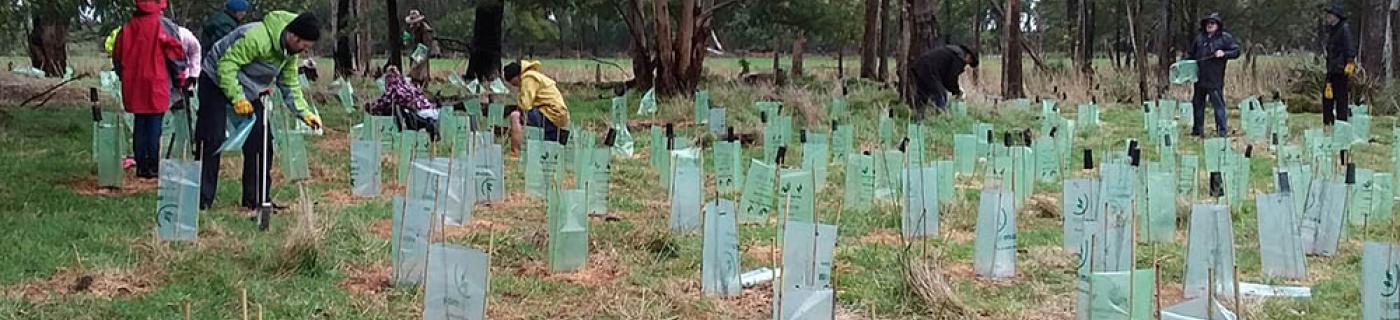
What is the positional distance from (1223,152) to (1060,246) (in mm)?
1207

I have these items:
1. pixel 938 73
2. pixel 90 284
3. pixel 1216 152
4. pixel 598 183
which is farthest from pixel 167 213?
pixel 938 73

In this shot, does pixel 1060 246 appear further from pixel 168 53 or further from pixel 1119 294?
pixel 168 53

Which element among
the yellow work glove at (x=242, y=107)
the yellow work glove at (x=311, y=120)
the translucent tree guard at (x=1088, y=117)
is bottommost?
the yellow work glove at (x=311, y=120)

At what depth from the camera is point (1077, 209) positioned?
433cm

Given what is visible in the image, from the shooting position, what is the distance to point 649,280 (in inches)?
159

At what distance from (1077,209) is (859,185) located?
1209mm

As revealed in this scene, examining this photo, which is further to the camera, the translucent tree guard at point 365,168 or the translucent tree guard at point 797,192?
the translucent tree guard at point 365,168

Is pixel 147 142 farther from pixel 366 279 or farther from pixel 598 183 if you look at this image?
pixel 366 279

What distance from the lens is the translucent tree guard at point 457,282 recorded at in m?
2.91

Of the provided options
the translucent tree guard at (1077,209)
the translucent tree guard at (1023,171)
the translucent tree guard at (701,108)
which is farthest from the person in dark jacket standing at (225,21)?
the translucent tree guard at (1077,209)

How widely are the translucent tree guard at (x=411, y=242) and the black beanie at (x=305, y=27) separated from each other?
152 cm

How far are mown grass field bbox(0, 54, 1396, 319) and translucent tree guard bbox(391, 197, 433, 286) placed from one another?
6 cm

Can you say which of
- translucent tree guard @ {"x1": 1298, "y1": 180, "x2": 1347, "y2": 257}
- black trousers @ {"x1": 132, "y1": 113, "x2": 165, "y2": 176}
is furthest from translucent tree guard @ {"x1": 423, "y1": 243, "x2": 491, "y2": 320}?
black trousers @ {"x1": 132, "y1": 113, "x2": 165, "y2": 176}

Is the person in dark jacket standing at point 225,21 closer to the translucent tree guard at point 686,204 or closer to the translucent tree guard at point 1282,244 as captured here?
the translucent tree guard at point 686,204
